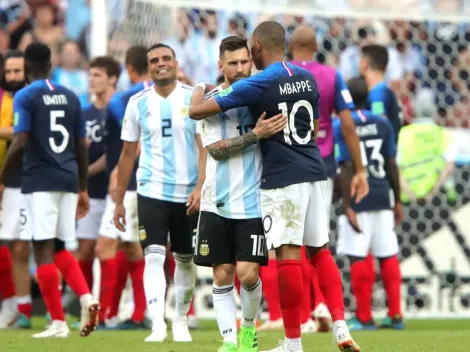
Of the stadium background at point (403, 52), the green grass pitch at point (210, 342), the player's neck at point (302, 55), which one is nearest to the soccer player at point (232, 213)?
the green grass pitch at point (210, 342)

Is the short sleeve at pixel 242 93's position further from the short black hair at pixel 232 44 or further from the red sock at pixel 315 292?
the red sock at pixel 315 292

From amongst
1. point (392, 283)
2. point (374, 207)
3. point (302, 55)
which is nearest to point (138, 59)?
point (302, 55)

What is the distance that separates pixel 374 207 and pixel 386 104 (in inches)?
43.3

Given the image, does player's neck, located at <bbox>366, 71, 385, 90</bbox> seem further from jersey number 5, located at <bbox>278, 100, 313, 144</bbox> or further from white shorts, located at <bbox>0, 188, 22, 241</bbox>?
jersey number 5, located at <bbox>278, 100, 313, 144</bbox>

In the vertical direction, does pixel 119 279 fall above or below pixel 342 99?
below

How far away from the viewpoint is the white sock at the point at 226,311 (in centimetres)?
680

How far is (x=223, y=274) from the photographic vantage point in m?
6.87

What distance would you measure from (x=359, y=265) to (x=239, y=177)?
3.85 metres

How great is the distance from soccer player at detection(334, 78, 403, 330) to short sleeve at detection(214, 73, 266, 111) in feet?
12.7

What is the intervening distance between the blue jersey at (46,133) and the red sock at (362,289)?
288 centimetres

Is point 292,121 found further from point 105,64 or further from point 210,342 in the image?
point 105,64

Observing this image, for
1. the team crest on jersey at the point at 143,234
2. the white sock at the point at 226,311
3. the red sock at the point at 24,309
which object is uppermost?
the team crest on jersey at the point at 143,234

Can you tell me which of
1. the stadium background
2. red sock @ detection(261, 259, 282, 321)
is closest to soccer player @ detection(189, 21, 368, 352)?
red sock @ detection(261, 259, 282, 321)

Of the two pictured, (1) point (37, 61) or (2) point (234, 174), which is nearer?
(2) point (234, 174)
